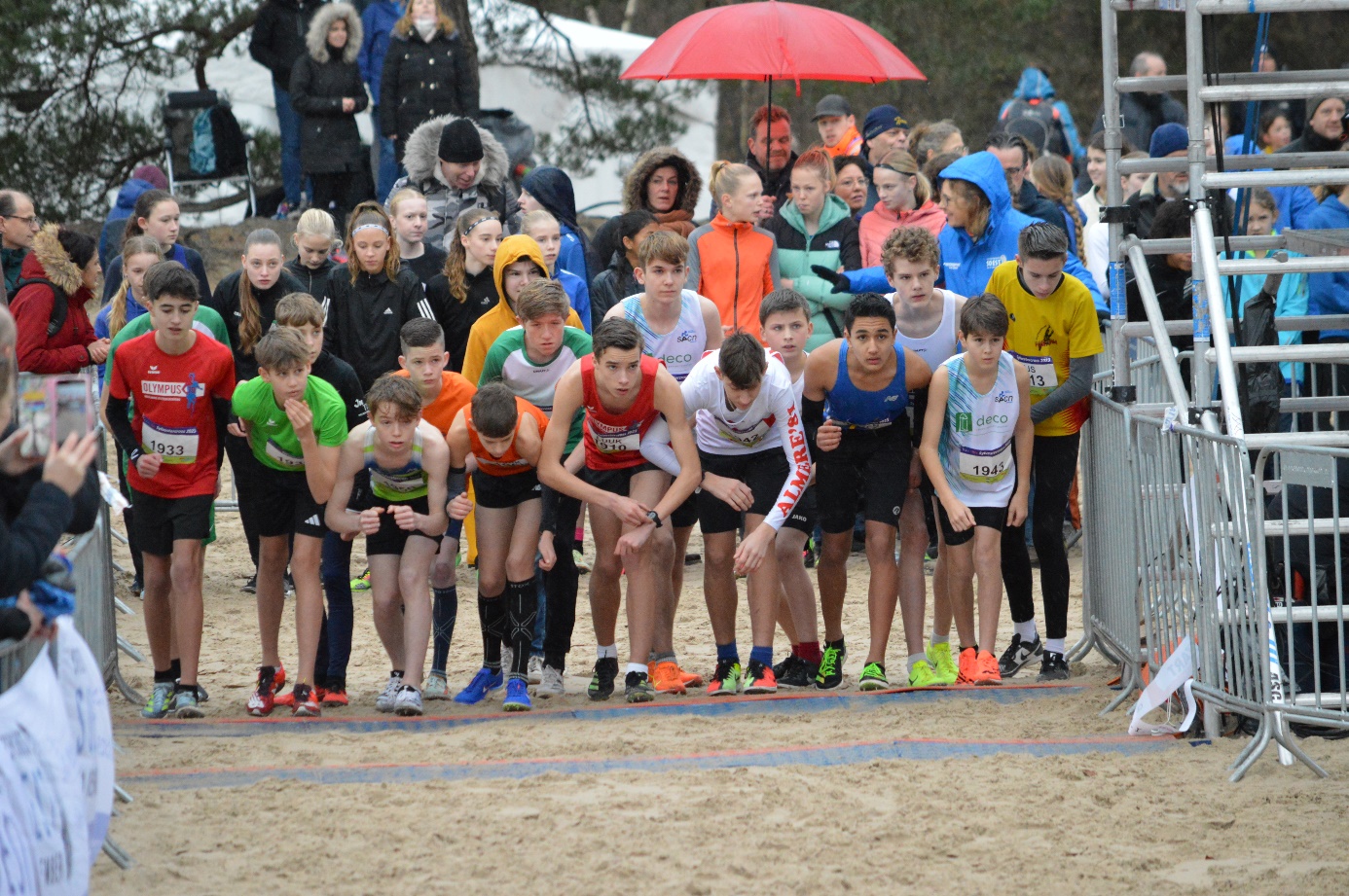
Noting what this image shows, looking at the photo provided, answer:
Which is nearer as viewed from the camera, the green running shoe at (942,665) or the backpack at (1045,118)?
the green running shoe at (942,665)

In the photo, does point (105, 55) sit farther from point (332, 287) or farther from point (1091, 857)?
point (1091, 857)

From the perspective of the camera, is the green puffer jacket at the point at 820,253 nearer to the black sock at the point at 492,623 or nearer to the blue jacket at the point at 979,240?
the blue jacket at the point at 979,240

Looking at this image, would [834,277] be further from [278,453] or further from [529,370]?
[278,453]

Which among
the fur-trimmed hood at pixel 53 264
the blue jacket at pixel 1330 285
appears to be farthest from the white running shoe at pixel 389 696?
the blue jacket at pixel 1330 285

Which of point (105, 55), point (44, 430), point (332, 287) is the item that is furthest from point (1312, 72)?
point (105, 55)

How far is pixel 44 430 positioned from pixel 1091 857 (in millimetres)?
3130

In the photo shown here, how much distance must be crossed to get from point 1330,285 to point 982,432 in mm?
2309

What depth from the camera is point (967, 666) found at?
6.61 meters

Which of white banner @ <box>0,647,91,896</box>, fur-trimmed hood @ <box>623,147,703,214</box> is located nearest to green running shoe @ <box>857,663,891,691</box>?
fur-trimmed hood @ <box>623,147,703,214</box>

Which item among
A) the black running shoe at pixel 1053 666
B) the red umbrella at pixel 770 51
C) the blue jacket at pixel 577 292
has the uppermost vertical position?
the red umbrella at pixel 770 51

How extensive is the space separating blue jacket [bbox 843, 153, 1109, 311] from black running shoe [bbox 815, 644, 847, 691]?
76.5 inches

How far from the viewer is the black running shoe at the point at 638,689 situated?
6445 millimetres

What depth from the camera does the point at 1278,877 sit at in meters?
4.30

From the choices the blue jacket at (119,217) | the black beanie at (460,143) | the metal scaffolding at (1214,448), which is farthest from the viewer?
the blue jacket at (119,217)
